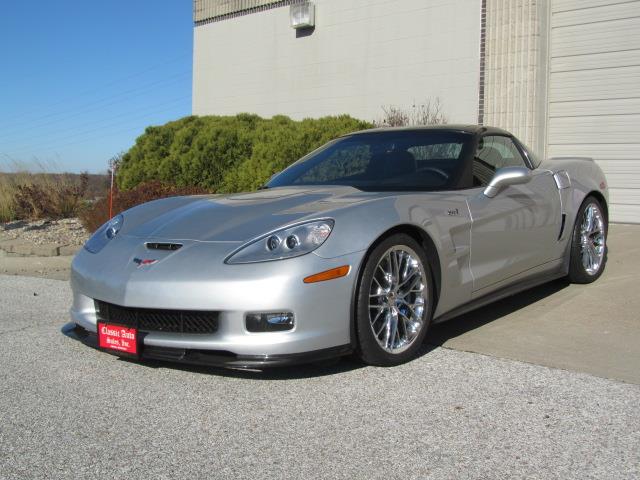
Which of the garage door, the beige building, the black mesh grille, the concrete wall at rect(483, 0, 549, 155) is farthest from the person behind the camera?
the concrete wall at rect(483, 0, 549, 155)

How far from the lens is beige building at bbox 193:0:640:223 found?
10695mm

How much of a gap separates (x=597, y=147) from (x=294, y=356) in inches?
346

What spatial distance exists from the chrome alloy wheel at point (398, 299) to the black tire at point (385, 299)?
0.01m

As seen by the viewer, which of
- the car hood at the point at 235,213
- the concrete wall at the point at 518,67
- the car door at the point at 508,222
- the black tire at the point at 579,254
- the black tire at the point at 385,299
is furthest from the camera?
the concrete wall at the point at 518,67

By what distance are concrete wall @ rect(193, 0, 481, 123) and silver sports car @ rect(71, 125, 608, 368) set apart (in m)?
7.58

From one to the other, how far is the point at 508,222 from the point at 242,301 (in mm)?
2102

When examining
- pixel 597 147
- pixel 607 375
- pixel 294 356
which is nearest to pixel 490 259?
pixel 607 375

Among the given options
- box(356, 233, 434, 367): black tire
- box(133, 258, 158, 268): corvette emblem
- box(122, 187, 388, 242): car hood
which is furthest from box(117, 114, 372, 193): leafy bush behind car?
box(133, 258, 158, 268): corvette emblem

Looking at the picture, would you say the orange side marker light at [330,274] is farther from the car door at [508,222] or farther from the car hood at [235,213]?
the car door at [508,222]

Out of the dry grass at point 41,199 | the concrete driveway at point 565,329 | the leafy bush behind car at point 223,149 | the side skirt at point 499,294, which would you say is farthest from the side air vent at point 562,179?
the dry grass at point 41,199

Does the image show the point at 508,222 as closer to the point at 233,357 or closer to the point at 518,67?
the point at 233,357

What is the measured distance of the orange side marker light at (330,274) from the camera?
3498 millimetres

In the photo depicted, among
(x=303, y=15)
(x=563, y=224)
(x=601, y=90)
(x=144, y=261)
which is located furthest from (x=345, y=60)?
(x=144, y=261)

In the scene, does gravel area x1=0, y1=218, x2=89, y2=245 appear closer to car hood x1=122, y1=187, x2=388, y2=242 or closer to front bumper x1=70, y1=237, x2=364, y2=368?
car hood x1=122, y1=187, x2=388, y2=242
